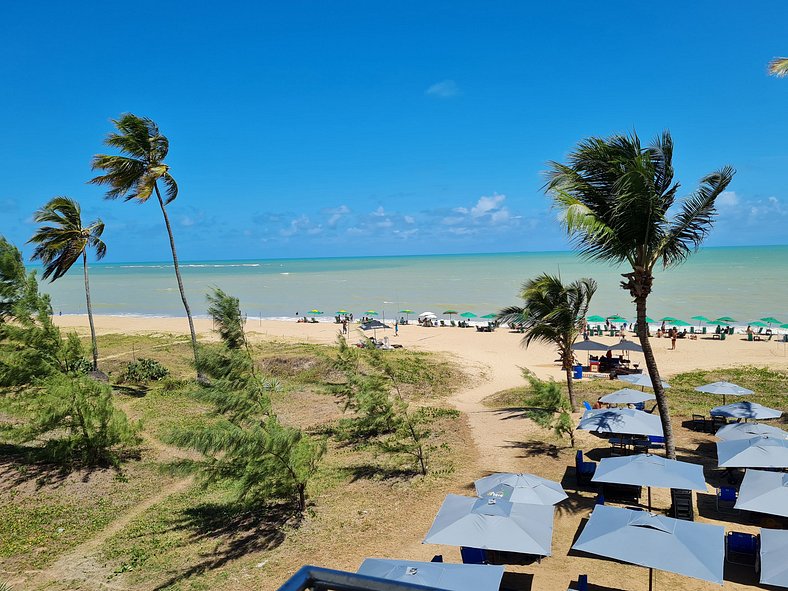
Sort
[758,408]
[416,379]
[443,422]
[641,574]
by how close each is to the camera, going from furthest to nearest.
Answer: [416,379], [443,422], [758,408], [641,574]

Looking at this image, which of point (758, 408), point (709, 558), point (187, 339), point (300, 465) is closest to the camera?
point (709, 558)

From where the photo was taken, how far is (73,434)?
14.5 metres

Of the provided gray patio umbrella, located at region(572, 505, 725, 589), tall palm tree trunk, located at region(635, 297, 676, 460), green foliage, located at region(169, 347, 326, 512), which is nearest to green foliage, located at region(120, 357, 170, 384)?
green foliage, located at region(169, 347, 326, 512)

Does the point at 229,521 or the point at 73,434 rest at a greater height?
the point at 73,434

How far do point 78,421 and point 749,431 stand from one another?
16.8 m

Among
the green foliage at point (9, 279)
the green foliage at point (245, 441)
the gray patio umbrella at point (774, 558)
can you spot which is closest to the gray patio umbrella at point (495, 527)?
→ the gray patio umbrella at point (774, 558)

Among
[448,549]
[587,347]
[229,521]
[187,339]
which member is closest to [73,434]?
[229,521]

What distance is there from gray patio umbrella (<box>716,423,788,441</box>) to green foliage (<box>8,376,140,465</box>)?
15625 millimetres

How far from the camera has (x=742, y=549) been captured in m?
8.27

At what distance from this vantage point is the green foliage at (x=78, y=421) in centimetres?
1372

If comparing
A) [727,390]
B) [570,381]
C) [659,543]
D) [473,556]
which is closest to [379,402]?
[473,556]

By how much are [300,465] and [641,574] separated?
643 centimetres

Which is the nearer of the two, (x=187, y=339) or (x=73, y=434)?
(x=73, y=434)

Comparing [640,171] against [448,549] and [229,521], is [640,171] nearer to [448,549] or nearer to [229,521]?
[448,549]
